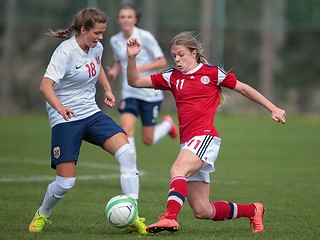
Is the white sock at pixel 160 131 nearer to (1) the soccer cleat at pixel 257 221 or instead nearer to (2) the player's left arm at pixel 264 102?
(1) the soccer cleat at pixel 257 221

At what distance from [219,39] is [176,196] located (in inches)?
739

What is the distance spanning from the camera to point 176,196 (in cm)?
664

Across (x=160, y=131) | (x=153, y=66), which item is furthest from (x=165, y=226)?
(x=160, y=131)

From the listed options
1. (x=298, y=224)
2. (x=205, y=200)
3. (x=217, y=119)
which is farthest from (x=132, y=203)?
(x=217, y=119)

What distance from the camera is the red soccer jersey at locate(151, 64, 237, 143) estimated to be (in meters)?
7.02

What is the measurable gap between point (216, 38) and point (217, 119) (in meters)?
2.83

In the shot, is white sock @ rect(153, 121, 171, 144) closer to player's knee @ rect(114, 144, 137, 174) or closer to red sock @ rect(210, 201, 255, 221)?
player's knee @ rect(114, 144, 137, 174)

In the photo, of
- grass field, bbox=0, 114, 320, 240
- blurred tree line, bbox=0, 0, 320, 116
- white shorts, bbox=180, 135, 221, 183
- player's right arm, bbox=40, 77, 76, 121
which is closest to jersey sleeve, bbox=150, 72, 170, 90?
white shorts, bbox=180, 135, 221, 183

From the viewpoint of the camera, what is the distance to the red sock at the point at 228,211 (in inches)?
280

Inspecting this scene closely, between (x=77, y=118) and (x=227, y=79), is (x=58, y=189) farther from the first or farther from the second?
(x=227, y=79)

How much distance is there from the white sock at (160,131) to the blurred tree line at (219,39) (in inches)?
439

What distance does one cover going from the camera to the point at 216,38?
82.1 feet

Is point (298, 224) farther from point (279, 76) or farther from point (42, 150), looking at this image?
point (279, 76)

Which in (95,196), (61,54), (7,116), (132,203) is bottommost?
(7,116)
